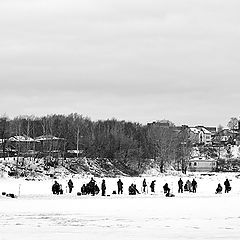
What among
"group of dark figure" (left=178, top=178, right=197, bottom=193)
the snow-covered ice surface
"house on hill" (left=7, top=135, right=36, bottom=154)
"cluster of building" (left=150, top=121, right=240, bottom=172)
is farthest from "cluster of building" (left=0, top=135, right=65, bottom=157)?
the snow-covered ice surface

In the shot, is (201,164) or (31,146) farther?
(201,164)

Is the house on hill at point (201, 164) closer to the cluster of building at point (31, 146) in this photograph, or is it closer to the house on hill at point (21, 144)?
the cluster of building at point (31, 146)

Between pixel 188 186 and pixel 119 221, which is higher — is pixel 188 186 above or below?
above

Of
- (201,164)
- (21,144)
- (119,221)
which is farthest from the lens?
(201,164)

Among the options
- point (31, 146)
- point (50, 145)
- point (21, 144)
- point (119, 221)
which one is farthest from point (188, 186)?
point (31, 146)

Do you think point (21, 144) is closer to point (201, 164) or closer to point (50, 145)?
point (50, 145)

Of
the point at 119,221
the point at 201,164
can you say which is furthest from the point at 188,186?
the point at 201,164

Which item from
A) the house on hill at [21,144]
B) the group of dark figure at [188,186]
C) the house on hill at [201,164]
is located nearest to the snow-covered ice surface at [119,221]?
the group of dark figure at [188,186]

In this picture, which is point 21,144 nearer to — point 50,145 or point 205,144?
point 50,145

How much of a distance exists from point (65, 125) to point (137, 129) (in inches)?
888

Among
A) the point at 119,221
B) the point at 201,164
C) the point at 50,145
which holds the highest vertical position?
the point at 50,145

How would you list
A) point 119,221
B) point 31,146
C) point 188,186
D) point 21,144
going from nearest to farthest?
point 119,221 → point 188,186 → point 21,144 → point 31,146

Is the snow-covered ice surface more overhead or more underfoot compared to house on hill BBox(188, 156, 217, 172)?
more underfoot

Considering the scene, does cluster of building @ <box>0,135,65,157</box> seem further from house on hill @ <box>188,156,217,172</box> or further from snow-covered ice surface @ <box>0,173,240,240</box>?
snow-covered ice surface @ <box>0,173,240,240</box>
